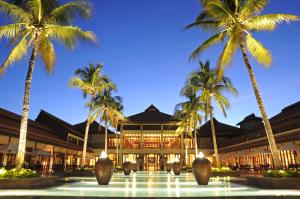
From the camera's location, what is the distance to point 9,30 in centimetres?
1433

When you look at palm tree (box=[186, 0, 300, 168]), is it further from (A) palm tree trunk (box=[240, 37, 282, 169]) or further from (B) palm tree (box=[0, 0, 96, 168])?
(B) palm tree (box=[0, 0, 96, 168])

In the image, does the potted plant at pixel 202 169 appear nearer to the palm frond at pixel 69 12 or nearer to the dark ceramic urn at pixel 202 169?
the dark ceramic urn at pixel 202 169

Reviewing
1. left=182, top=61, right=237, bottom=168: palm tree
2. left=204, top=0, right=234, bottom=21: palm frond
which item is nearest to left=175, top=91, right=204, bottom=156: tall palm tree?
left=182, top=61, right=237, bottom=168: palm tree

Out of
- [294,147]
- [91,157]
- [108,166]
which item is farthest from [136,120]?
[108,166]

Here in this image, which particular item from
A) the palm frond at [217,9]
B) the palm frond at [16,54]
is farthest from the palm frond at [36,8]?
the palm frond at [217,9]

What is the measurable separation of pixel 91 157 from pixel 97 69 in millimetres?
26984

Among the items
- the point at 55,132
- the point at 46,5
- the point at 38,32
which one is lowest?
the point at 55,132

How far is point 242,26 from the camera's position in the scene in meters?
15.7

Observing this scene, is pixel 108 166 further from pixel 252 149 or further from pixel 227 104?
pixel 252 149

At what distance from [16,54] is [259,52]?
12375 millimetres

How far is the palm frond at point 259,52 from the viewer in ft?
47.3

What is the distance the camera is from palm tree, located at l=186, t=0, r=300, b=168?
14.3 m

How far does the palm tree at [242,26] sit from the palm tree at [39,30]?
705cm

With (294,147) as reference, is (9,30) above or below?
above
